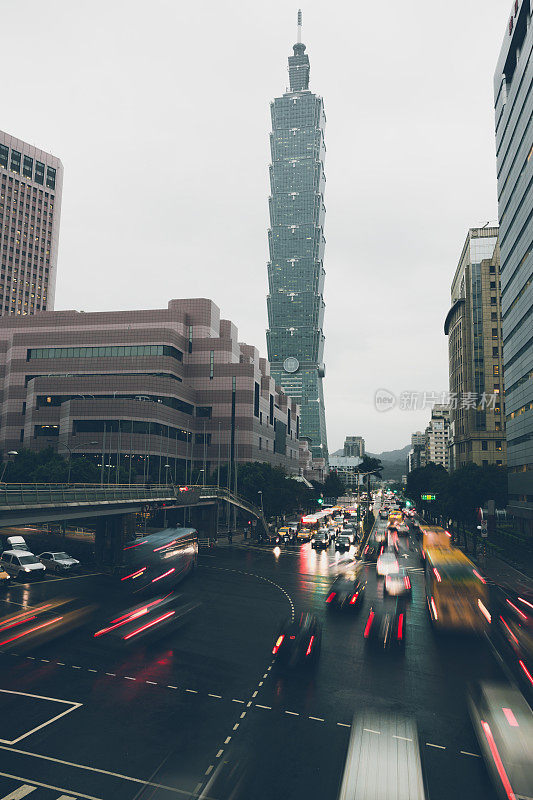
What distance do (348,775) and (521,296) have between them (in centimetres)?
8025

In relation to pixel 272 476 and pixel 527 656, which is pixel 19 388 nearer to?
pixel 272 476

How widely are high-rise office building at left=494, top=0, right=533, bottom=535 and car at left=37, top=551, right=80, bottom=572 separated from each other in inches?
2470

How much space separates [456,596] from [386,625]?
20.3 feet

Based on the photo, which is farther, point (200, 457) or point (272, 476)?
point (200, 457)

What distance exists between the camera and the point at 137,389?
340ft

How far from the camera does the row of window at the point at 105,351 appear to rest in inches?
4336

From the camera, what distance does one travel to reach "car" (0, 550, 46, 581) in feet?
135

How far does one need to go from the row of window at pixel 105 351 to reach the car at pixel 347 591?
74567 mm

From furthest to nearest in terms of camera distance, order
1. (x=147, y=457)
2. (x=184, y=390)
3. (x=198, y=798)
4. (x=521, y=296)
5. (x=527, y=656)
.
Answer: (x=184, y=390) < (x=147, y=457) < (x=521, y=296) < (x=527, y=656) < (x=198, y=798)

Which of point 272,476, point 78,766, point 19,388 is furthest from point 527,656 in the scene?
point 19,388

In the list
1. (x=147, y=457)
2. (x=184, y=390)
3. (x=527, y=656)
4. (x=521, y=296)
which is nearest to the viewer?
(x=527, y=656)

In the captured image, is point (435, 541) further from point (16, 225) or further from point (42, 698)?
point (16, 225)

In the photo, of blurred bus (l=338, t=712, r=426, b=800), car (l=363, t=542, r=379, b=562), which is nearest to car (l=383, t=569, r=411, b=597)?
car (l=363, t=542, r=379, b=562)

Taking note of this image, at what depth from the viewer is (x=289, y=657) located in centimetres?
2355
